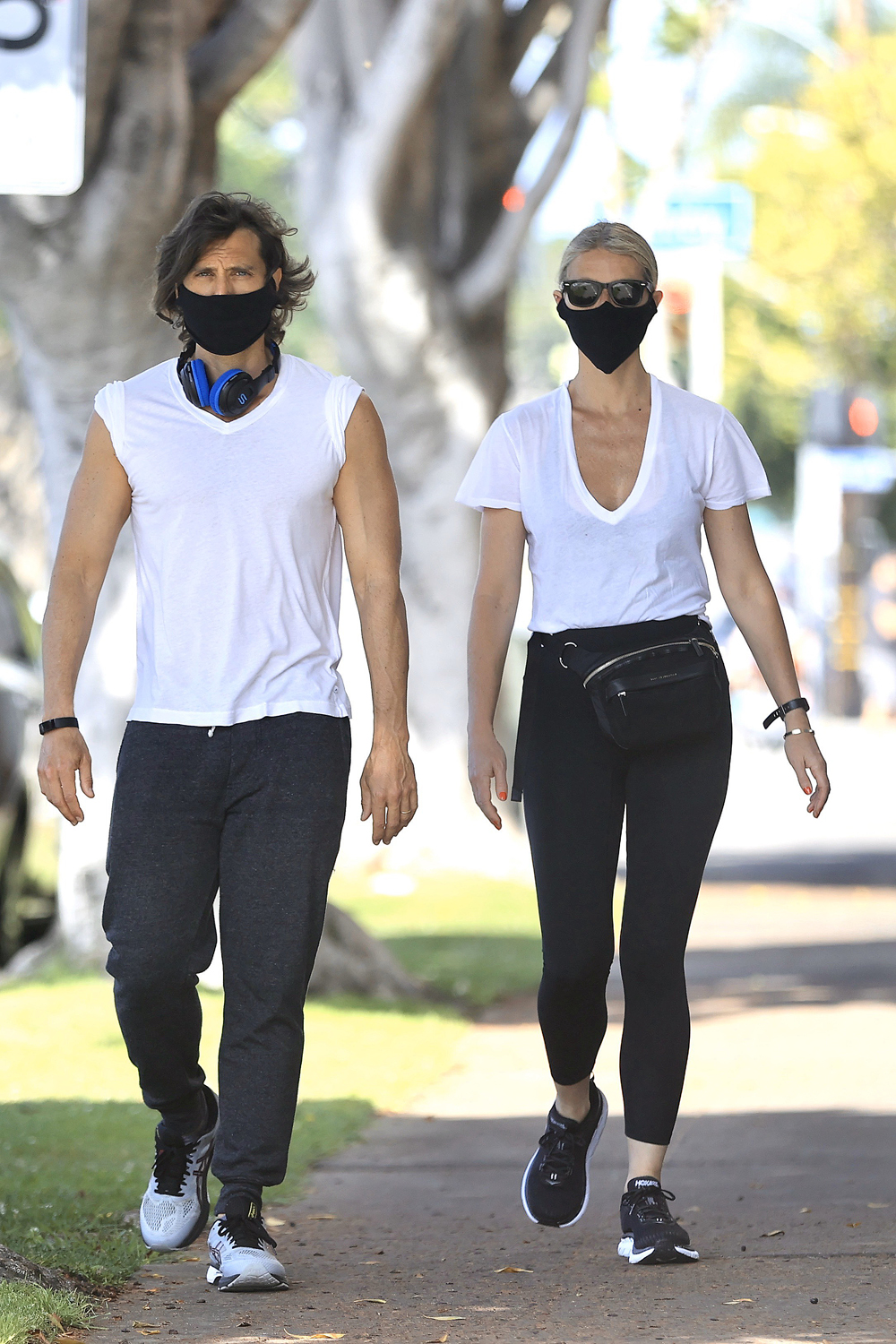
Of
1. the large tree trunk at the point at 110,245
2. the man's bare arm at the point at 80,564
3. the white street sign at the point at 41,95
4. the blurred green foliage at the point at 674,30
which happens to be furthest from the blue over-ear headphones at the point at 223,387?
the blurred green foliage at the point at 674,30

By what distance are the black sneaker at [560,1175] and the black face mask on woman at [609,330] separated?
1.60 meters

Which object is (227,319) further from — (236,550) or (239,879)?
(239,879)

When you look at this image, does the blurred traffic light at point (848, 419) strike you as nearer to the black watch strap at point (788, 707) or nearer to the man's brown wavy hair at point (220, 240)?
the black watch strap at point (788, 707)

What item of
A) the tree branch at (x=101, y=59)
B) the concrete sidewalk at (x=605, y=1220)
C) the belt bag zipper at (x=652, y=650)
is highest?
the tree branch at (x=101, y=59)

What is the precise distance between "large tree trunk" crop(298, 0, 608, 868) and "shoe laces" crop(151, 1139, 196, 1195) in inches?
316

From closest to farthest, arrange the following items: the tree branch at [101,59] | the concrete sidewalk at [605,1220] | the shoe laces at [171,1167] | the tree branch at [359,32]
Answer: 1. the concrete sidewalk at [605,1220]
2. the shoe laces at [171,1167]
3. the tree branch at [101,59]
4. the tree branch at [359,32]

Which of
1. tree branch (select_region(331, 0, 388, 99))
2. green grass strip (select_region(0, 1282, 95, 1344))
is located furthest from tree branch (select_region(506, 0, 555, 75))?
green grass strip (select_region(0, 1282, 95, 1344))

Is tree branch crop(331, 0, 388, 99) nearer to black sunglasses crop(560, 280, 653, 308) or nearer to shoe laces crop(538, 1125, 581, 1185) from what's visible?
black sunglasses crop(560, 280, 653, 308)

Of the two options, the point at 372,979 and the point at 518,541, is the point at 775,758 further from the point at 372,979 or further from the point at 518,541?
the point at 518,541

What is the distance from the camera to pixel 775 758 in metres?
27.8

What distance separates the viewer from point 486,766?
186 inches

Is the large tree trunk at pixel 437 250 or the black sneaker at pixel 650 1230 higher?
the large tree trunk at pixel 437 250

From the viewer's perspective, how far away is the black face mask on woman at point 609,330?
463cm

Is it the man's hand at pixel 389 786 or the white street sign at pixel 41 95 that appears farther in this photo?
the white street sign at pixel 41 95
